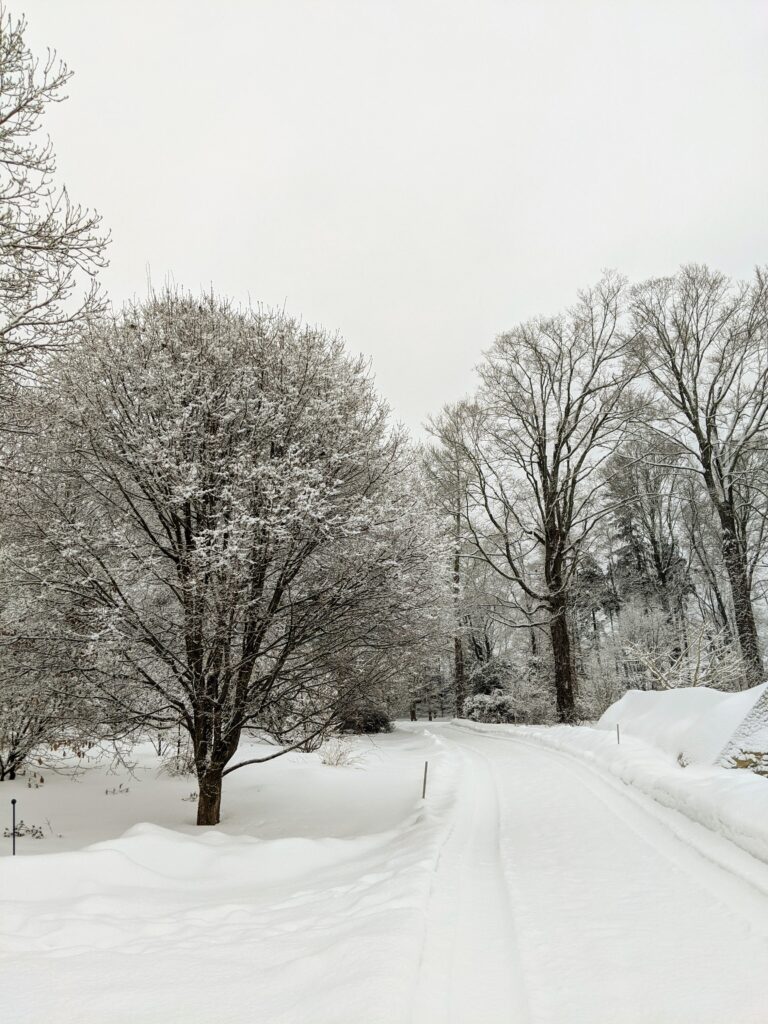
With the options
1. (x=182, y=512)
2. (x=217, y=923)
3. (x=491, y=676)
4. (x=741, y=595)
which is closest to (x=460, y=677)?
(x=491, y=676)

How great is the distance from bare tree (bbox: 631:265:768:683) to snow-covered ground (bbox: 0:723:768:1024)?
40.6ft

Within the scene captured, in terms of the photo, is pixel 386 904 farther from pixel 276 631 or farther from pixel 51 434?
pixel 51 434

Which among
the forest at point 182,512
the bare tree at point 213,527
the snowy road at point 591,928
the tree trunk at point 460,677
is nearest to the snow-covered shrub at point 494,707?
the tree trunk at point 460,677

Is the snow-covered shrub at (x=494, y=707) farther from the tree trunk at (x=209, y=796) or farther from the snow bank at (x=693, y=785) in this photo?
the tree trunk at (x=209, y=796)

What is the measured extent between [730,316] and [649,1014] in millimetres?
20528

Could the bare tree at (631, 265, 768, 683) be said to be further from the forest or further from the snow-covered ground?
the forest

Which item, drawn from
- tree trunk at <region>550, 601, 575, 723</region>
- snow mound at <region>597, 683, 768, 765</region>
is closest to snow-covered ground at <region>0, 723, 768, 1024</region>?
snow mound at <region>597, 683, 768, 765</region>

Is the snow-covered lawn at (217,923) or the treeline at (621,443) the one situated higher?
the treeline at (621,443)

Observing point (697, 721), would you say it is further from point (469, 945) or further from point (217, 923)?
point (217, 923)

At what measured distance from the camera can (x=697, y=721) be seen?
11500mm

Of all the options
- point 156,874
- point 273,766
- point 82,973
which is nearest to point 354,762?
point 273,766

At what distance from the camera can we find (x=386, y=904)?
4871 mm

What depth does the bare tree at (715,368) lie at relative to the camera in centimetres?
1891

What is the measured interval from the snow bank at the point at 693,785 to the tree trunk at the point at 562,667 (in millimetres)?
5438
